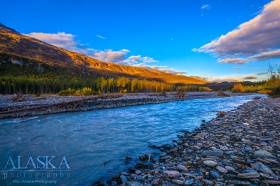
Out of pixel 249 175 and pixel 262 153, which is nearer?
pixel 249 175

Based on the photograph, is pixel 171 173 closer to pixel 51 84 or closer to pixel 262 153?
pixel 262 153

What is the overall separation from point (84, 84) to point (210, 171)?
104 meters

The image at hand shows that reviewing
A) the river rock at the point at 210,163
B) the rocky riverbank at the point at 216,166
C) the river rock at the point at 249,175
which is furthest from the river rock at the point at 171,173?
the river rock at the point at 249,175

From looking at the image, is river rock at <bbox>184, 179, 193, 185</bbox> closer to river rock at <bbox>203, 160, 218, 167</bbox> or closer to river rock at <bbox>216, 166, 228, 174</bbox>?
river rock at <bbox>216, 166, 228, 174</bbox>

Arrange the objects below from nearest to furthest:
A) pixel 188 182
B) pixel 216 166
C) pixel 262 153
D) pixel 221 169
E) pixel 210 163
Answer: pixel 188 182, pixel 221 169, pixel 216 166, pixel 210 163, pixel 262 153

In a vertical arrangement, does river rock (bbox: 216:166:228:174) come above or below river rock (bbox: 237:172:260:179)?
below

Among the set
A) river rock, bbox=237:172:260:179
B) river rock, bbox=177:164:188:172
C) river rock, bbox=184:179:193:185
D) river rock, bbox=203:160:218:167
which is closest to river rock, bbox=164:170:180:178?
river rock, bbox=177:164:188:172

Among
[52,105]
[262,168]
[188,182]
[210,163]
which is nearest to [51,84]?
[52,105]

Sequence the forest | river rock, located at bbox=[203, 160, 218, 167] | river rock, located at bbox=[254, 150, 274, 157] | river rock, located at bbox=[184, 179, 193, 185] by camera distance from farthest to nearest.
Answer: the forest, river rock, located at bbox=[254, 150, 274, 157], river rock, located at bbox=[203, 160, 218, 167], river rock, located at bbox=[184, 179, 193, 185]

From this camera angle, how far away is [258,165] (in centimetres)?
487

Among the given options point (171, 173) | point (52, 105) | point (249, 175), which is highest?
point (249, 175)

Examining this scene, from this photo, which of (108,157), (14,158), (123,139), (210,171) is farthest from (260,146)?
(14,158)

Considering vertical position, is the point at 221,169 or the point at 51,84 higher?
the point at 51,84

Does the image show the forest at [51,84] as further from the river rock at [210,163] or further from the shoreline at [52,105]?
the river rock at [210,163]
